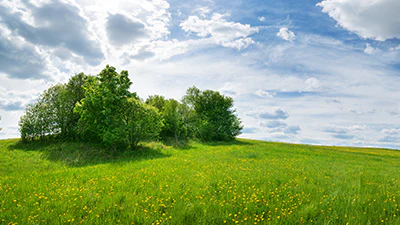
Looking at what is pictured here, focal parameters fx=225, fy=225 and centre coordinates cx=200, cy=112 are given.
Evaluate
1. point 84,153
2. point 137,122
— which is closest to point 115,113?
point 137,122

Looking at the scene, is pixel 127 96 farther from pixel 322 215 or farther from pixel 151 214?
pixel 322 215

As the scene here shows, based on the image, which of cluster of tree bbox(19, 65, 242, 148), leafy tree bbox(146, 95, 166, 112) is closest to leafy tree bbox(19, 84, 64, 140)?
cluster of tree bbox(19, 65, 242, 148)

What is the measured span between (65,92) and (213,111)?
117ft

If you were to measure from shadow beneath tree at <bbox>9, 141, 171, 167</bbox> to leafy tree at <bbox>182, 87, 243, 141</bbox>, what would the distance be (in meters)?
22.9

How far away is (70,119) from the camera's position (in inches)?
1416

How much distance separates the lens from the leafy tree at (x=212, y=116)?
56344mm

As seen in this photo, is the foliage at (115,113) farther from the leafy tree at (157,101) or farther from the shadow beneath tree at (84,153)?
the leafy tree at (157,101)

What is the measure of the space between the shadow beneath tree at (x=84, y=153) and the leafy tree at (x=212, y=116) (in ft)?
75.3

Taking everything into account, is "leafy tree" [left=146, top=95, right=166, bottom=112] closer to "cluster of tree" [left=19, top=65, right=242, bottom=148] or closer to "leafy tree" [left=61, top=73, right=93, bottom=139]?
"cluster of tree" [left=19, top=65, right=242, bottom=148]

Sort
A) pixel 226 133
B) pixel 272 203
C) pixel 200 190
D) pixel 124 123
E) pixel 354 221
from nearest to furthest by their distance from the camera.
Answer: pixel 354 221, pixel 272 203, pixel 200 190, pixel 124 123, pixel 226 133

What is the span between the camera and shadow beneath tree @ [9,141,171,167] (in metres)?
26.1

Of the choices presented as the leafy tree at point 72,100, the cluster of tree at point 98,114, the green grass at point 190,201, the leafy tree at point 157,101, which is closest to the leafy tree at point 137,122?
the cluster of tree at point 98,114

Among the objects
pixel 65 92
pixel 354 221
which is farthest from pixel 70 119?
pixel 354 221

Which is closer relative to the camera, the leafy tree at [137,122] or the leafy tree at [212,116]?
the leafy tree at [137,122]
